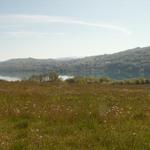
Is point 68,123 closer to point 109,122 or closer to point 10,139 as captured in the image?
point 109,122

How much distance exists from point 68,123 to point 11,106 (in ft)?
18.3

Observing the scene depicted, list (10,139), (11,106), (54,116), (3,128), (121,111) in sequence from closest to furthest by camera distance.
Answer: (10,139), (3,128), (54,116), (121,111), (11,106)

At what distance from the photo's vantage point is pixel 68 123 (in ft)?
46.5

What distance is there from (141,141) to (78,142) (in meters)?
1.93

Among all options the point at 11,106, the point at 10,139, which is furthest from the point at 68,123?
the point at 11,106

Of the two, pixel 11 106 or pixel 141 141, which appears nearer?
pixel 141 141

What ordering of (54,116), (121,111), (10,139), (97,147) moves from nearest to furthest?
1. (97,147)
2. (10,139)
3. (54,116)
4. (121,111)

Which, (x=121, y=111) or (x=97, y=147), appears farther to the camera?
(x=121, y=111)

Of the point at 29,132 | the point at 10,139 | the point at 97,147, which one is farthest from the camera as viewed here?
the point at 29,132

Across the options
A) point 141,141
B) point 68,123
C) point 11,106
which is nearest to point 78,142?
point 141,141

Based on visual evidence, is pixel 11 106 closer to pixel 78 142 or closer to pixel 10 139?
pixel 10 139

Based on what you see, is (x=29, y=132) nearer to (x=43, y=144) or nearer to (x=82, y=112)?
(x=43, y=144)

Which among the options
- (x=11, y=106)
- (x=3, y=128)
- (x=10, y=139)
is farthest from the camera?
(x=11, y=106)

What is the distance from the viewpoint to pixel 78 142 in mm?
10891
